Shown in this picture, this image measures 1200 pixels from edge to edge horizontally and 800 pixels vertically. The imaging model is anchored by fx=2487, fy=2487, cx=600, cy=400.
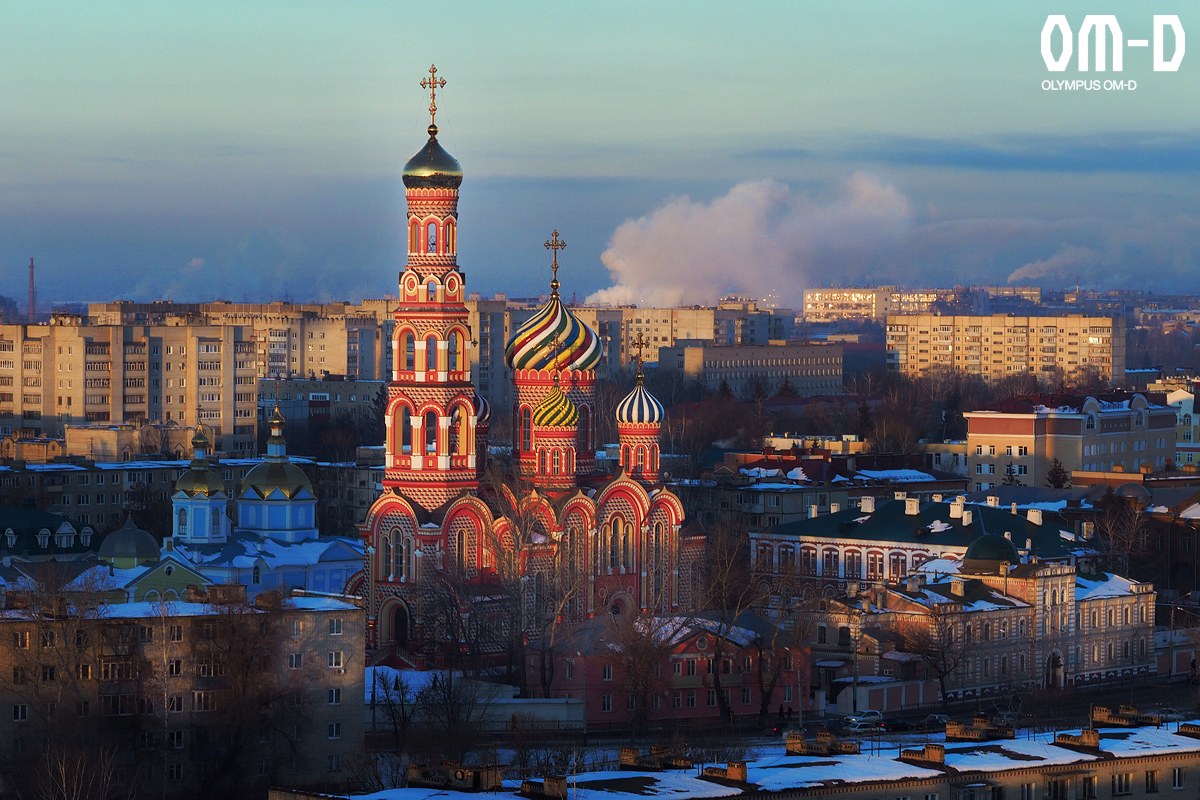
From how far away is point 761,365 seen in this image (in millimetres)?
149125

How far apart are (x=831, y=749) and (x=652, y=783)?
4190 millimetres

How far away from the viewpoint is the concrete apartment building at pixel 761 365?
145 m

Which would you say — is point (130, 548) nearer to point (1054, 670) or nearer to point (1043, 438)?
point (1054, 670)

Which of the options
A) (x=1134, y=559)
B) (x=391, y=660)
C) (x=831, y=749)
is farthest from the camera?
(x=1134, y=559)

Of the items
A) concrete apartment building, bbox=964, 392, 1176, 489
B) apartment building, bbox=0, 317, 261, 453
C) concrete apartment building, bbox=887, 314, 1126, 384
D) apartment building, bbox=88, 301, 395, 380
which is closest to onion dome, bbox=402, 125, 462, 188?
concrete apartment building, bbox=964, 392, 1176, 489

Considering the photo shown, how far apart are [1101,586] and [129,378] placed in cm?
5716

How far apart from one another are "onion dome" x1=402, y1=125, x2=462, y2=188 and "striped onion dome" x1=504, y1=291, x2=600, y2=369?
4429 mm

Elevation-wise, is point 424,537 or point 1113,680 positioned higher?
point 424,537

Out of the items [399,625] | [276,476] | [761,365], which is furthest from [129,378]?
[399,625]

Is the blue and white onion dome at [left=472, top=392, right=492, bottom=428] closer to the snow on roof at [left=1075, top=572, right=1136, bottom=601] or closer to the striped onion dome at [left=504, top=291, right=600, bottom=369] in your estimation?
the striped onion dome at [left=504, top=291, right=600, bottom=369]

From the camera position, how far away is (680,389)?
12925cm

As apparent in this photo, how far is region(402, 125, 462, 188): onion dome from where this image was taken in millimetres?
52594

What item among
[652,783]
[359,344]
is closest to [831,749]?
[652,783]

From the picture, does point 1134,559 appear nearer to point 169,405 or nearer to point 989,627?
point 989,627
